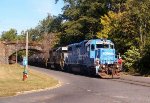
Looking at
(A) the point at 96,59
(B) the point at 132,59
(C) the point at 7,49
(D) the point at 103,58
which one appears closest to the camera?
(A) the point at 96,59

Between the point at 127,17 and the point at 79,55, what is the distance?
8.90 meters

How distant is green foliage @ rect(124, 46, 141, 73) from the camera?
1912 inches

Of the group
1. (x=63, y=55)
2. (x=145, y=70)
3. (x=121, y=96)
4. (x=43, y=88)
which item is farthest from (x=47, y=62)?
(x=121, y=96)

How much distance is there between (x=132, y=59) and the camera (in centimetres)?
4962

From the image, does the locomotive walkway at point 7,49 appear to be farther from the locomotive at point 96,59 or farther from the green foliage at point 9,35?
the green foliage at point 9,35

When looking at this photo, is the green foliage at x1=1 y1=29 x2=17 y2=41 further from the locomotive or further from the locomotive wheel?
the locomotive wheel

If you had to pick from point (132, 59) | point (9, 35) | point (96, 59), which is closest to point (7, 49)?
point (132, 59)

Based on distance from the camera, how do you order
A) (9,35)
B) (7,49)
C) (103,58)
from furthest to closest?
(9,35) → (7,49) → (103,58)

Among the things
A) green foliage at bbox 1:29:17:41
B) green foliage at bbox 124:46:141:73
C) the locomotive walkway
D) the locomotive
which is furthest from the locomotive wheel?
green foliage at bbox 1:29:17:41

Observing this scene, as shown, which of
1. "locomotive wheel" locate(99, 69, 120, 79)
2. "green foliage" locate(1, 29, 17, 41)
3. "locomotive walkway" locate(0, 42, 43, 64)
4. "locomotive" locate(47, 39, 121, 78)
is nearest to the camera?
"locomotive wheel" locate(99, 69, 120, 79)

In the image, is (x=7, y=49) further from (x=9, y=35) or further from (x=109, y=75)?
(x=109, y=75)

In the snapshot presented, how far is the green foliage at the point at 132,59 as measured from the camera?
48562 mm

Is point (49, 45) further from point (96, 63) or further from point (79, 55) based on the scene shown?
point (96, 63)

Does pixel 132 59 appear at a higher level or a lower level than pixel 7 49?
lower
